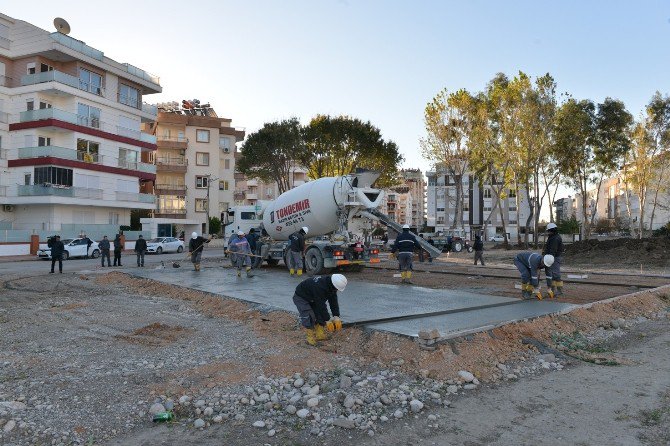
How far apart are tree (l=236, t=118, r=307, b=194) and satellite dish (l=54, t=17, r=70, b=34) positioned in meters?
15.9

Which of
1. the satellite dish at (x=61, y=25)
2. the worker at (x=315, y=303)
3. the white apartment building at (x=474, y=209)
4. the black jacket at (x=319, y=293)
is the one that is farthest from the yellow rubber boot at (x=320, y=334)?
the white apartment building at (x=474, y=209)

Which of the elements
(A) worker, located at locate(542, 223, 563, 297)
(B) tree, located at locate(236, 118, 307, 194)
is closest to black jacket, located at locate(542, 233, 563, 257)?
(A) worker, located at locate(542, 223, 563, 297)

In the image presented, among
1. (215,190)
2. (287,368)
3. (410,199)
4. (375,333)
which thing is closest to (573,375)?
(375,333)

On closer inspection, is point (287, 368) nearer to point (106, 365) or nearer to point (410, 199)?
point (106, 365)

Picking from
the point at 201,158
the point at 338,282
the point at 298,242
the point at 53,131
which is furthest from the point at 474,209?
the point at 338,282

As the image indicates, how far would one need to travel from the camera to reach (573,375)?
6746mm

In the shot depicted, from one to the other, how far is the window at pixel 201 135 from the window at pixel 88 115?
17440 millimetres

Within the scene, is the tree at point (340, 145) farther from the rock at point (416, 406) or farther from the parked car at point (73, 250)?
the rock at point (416, 406)

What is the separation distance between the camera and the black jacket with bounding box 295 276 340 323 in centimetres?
772

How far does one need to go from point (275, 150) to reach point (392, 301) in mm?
31311

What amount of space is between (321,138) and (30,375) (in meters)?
35.3

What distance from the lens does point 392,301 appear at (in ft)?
37.8

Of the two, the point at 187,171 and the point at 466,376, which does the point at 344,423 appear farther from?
the point at 187,171

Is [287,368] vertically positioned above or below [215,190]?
below
